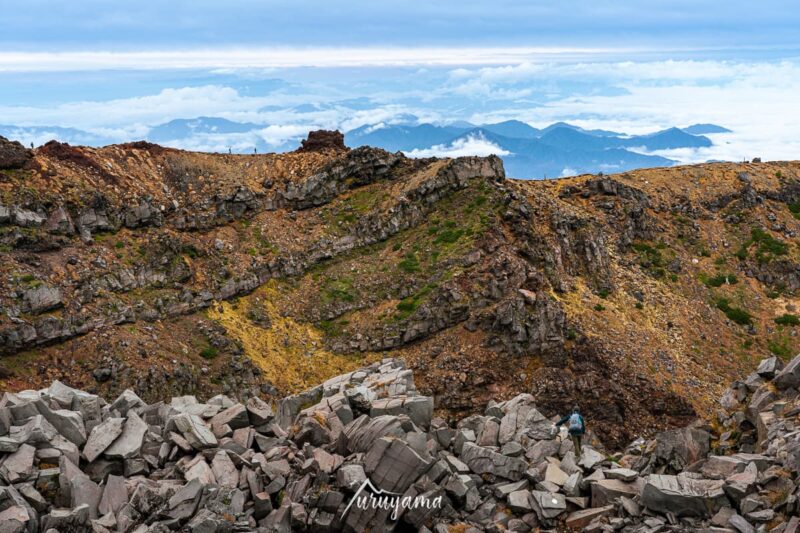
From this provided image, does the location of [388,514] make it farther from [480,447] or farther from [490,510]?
[480,447]

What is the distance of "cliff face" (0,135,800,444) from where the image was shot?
2056 inches

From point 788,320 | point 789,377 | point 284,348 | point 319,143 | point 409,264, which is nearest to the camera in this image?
point 789,377

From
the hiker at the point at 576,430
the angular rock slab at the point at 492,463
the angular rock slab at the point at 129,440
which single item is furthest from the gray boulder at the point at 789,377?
the angular rock slab at the point at 129,440

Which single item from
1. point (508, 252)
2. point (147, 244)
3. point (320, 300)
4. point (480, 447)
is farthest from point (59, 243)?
point (480, 447)

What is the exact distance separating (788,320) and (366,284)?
4067cm

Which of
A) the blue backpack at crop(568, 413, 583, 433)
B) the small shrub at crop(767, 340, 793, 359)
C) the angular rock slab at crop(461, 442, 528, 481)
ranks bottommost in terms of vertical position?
the small shrub at crop(767, 340, 793, 359)

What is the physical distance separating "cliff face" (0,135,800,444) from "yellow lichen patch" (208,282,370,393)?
0.17 meters

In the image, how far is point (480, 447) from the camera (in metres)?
30.9

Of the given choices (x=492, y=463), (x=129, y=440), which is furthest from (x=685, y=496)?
(x=129, y=440)

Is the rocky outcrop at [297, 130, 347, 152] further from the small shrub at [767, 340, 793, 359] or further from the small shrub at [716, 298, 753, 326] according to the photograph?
the small shrub at [767, 340, 793, 359]

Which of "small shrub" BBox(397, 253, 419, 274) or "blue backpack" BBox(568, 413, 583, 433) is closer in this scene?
"blue backpack" BBox(568, 413, 583, 433)

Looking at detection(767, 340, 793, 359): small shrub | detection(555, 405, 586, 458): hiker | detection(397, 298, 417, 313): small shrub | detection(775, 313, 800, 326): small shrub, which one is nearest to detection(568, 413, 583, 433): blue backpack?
detection(555, 405, 586, 458): hiker

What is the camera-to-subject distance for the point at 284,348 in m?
56.7

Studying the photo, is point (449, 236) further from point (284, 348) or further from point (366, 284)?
point (284, 348)
